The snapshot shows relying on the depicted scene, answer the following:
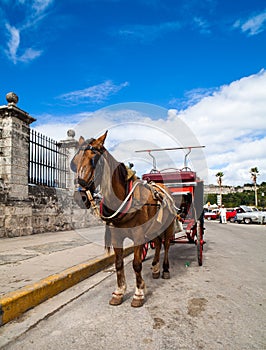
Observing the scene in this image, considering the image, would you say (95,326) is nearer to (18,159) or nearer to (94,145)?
(94,145)

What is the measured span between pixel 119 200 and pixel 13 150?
21.0ft

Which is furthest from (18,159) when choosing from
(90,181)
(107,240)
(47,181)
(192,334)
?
(192,334)

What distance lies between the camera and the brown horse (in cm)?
303

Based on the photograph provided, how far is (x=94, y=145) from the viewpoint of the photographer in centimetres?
312

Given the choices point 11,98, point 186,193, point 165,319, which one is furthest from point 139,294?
point 11,98

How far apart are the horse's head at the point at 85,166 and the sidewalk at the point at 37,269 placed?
1.44 metres

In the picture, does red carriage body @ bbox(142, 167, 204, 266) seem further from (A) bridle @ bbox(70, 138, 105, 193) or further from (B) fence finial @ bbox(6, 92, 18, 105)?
(B) fence finial @ bbox(6, 92, 18, 105)

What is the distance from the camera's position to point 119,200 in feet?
10.8

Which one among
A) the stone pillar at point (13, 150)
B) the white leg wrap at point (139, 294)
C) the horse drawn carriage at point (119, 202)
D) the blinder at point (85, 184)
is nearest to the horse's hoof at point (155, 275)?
the horse drawn carriage at point (119, 202)

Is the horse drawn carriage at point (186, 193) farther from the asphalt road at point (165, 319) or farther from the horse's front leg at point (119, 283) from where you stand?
the horse's front leg at point (119, 283)

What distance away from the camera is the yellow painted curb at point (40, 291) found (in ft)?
10.0

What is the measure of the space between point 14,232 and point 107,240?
5.51 meters

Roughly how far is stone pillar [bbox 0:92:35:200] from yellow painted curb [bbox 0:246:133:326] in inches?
178

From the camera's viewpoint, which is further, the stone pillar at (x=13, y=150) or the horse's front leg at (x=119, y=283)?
the stone pillar at (x=13, y=150)
